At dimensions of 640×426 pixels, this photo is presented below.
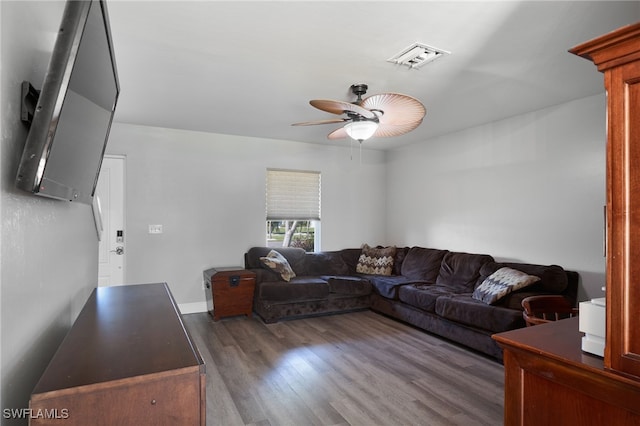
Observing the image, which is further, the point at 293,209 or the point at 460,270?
the point at 293,209

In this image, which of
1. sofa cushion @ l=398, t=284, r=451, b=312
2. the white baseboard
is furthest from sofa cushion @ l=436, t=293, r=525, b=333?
the white baseboard

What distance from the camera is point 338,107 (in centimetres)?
260

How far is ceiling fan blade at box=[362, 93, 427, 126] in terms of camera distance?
2476mm

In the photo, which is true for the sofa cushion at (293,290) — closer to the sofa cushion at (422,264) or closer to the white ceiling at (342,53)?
the sofa cushion at (422,264)

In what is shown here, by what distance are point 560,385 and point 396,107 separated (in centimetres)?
202

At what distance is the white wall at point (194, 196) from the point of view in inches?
182

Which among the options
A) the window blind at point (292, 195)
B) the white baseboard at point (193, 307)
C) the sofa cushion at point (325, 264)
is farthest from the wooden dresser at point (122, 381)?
the window blind at point (292, 195)

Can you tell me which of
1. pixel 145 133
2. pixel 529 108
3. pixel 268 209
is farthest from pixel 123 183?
pixel 529 108

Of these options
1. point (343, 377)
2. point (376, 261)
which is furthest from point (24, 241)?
point (376, 261)

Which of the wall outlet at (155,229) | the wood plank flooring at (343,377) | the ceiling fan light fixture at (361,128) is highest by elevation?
the ceiling fan light fixture at (361,128)

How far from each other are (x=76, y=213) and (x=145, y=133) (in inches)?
129

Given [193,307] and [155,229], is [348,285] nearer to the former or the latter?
[193,307]

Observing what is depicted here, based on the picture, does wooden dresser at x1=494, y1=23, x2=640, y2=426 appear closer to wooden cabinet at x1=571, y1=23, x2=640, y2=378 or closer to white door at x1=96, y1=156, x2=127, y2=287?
wooden cabinet at x1=571, y1=23, x2=640, y2=378

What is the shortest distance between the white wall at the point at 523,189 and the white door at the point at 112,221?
13.6 ft
